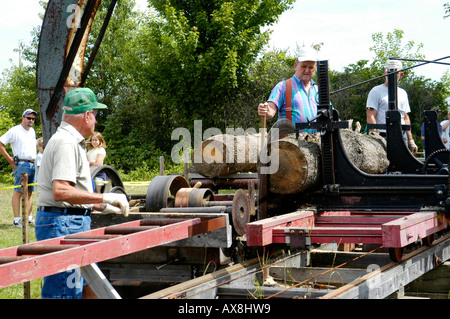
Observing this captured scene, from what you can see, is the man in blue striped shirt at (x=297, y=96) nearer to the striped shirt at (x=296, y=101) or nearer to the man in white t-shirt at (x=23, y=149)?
the striped shirt at (x=296, y=101)

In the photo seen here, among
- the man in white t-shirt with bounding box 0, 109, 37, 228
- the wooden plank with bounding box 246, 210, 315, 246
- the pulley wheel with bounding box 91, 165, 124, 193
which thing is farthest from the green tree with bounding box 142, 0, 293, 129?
the wooden plank with bounding box 246, 210, 315, 246

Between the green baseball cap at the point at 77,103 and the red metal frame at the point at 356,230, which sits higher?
the green baseball cap at the point at 77,103

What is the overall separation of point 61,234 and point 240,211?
1996 millimetres

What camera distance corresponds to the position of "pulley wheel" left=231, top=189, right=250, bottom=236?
5.35 metres

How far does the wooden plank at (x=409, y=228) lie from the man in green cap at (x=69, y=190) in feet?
6.21

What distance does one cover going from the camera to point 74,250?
3.24 meters

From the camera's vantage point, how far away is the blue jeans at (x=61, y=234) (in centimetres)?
385

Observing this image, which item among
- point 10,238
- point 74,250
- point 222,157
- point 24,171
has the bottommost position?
point 10,238

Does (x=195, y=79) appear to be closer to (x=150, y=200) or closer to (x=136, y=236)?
(x=150, y=200)

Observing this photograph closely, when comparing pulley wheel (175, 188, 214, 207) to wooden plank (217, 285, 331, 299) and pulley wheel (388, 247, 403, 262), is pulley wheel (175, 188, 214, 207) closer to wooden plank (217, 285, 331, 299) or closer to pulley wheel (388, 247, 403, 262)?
wooden plank (217, 285, 331, 299)

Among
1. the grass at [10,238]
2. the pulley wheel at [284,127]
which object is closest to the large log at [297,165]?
the pulley wheel at [284,127]

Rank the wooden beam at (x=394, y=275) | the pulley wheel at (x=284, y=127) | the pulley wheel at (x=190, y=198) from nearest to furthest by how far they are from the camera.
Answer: the wooden beam at (x=394, y=275)
the pulley wheel at (x=190, y=198)
the pulley wheel at (x=284, y=127)

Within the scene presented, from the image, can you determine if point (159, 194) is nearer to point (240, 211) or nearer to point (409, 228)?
point (240, 211)

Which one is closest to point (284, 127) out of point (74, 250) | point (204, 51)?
point (74, 250)
